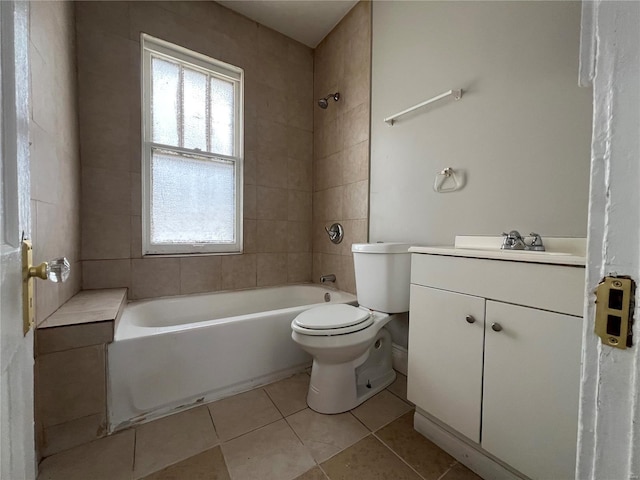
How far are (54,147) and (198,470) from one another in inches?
60.6

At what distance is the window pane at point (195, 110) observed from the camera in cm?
204

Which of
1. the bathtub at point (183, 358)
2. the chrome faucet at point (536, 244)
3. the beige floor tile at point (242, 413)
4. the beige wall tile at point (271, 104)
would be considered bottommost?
the beige floor tile at point (242, 413)

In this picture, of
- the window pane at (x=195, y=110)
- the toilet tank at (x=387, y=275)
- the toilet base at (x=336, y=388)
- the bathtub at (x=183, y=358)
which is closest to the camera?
the bathtub at (x=183, y=358)

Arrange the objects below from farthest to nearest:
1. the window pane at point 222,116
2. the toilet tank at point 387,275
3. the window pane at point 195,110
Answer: the window pane at point 222,116
the window pane at point 195,110
the toilet tank at point 387,275

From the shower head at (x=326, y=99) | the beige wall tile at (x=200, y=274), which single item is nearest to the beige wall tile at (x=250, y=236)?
the beige wall tile at (x=200, y=274)

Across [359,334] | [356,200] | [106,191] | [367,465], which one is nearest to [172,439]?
[367,465]

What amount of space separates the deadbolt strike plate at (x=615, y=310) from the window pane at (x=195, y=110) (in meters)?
2.32

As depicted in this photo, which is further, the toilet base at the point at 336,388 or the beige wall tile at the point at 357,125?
the beige wall tile at the point at 357,125

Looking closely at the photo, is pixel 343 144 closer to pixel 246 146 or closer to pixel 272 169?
pixel 272 169

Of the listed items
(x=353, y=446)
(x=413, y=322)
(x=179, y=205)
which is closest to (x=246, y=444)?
(x=353, y=446)

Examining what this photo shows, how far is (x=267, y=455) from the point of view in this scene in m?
1.09

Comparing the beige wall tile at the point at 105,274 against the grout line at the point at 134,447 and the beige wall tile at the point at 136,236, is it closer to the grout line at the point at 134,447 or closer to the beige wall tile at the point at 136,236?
the beige wall tile at the point at 136,236

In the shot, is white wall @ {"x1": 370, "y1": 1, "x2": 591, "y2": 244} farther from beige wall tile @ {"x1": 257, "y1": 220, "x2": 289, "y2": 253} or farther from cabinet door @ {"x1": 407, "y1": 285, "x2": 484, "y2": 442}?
beige wall tile @ {"x1": 257, "y1": 220, "x2": 289, "y2": 253}

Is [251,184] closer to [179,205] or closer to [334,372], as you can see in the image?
[179,205]
